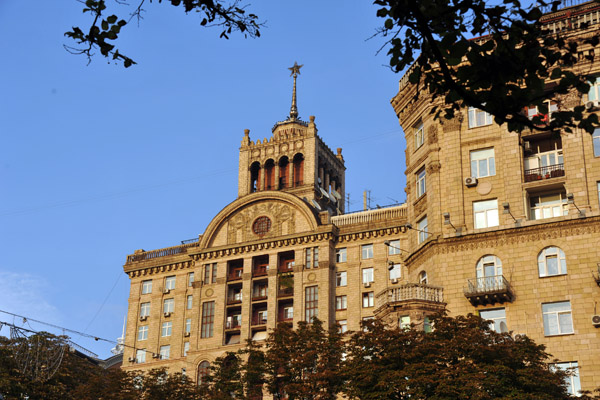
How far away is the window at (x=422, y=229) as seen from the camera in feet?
158

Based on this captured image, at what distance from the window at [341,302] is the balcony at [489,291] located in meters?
28.1

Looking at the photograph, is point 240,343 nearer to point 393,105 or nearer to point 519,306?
point 393,105

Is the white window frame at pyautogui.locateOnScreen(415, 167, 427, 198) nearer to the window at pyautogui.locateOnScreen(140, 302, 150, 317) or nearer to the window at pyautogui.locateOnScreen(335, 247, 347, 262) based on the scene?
the window at pyautogui.locateOnScreen(335, 247, 347, 262)

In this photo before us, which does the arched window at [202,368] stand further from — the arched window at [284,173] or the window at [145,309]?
the arched window at [284,173]

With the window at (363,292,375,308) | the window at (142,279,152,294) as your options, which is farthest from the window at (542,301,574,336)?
the window at (142,279,152,294)

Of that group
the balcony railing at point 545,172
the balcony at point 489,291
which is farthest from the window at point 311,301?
the balcony railing at point 545,172

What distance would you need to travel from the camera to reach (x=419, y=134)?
5159 cm

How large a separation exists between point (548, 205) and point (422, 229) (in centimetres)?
752

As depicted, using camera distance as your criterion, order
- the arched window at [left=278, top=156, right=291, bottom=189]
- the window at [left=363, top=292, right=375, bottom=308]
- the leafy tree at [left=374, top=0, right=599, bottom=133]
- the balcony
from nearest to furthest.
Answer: the leafy tree at [left=374, top=0, right=599, bottom=133] < the balcony < the window at [left=363, top=292, right=375, bottom=308] < the arched window at [left=278, top=156, right=291, bottom=189]

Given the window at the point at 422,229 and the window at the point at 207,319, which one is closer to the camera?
the window at the point at 422,229

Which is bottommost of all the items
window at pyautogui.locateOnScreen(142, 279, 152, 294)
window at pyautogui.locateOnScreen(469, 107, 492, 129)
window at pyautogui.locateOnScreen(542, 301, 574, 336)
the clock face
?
window at pyautogui.locateOnScreen(542, 301, 574, 336)

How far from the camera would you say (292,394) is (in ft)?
Result: 147

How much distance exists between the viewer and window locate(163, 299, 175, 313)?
7962cm

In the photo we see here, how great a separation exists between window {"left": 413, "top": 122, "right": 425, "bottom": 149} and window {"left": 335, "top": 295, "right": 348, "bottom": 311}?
2364 cm
